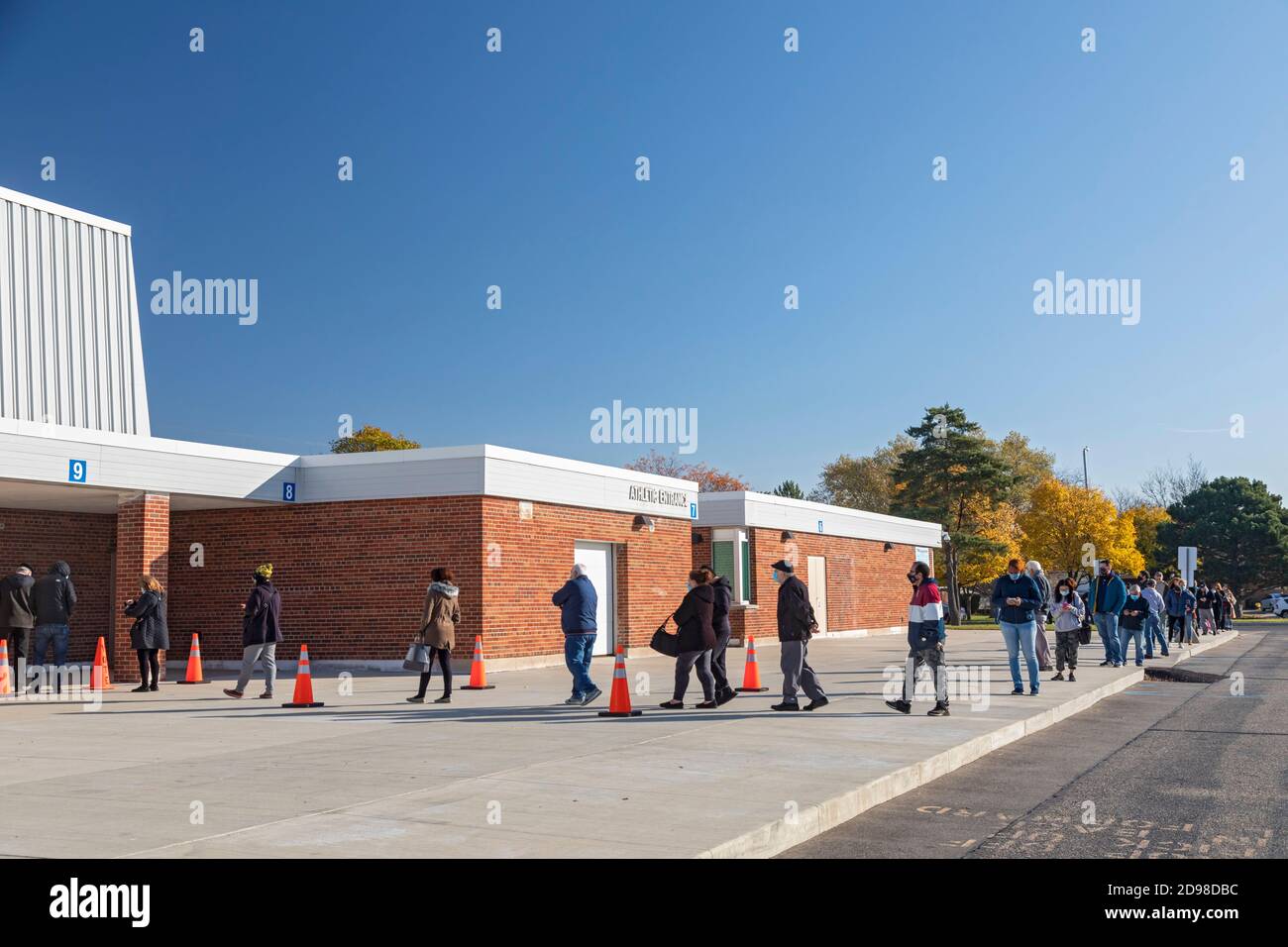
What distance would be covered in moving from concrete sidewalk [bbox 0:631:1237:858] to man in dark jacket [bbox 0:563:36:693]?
6.15 feet

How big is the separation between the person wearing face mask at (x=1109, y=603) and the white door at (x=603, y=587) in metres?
10.0

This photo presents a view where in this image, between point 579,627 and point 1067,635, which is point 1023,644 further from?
point 579,627

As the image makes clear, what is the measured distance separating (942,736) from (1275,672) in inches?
551

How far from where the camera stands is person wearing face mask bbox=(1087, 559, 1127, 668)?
20203 millimetres

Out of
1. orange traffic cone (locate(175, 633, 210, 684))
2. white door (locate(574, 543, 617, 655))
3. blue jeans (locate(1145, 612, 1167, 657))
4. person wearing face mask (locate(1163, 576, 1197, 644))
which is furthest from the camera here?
person wearing face mask (locate(1163, 576, 1197, 644))

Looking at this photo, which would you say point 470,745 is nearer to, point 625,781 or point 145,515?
point 625,781

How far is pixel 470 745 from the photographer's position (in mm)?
10453

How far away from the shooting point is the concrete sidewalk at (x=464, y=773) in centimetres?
646

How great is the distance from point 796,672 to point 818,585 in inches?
900

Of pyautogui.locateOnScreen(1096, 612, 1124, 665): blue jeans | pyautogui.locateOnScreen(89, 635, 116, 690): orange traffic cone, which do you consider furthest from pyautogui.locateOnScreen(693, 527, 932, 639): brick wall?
pyautogui.locateOnScreen(89, 635, 116, 690): orange traffic cone

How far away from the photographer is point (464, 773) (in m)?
8.79

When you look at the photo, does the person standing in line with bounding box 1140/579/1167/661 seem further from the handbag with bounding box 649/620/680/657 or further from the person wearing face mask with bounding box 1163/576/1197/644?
the handbag with bounding box 649/620/680/657

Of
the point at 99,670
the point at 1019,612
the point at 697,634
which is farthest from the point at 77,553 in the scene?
the point at 1019,612
